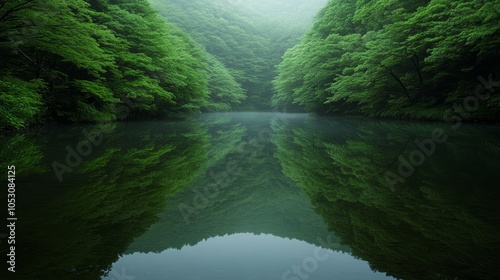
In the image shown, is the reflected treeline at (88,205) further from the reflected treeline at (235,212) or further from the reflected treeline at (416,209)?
the reflected treeline at (416,209)

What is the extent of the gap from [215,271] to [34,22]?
461 inches

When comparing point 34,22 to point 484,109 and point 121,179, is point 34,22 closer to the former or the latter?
point 121,179

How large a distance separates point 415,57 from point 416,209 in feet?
54.4

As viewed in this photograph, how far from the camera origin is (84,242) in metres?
2.52

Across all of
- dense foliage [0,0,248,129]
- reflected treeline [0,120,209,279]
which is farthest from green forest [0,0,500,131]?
reflected treeline [0,120,209,279]

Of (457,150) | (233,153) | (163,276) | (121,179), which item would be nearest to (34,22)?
(233,153)

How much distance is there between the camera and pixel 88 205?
3.40m

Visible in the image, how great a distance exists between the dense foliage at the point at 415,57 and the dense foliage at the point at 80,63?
1096 cm

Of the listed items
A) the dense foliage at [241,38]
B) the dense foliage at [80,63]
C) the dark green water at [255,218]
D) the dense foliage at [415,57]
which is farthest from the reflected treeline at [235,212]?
the dense foliage at [241,38]

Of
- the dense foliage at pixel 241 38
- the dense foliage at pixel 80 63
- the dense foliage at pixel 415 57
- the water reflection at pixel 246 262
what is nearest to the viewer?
the water reflection at pixel 246 262

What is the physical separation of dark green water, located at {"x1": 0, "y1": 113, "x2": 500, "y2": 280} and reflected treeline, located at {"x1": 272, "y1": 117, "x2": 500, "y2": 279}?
0.01m

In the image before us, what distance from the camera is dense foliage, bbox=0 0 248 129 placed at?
10.2 m

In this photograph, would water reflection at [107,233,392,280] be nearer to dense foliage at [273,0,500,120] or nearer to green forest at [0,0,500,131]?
green forest at [0,0,500,131]

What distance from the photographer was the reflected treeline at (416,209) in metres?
2.25
